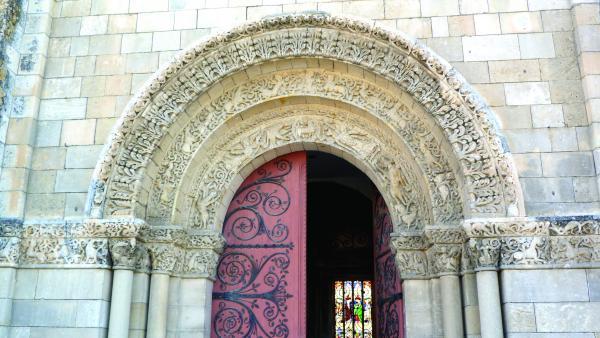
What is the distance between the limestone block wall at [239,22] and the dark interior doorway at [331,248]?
5720 mm

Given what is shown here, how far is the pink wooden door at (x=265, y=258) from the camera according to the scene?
5.70 m

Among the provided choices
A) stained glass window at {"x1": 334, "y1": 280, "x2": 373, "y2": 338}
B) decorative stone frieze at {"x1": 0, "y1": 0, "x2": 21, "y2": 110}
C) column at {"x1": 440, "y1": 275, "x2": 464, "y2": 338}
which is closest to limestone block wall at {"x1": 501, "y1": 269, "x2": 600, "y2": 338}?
column at {"x1": 440, "y1": 275, "x2": 464, "y2": 338}

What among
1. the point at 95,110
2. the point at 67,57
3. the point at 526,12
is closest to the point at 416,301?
the point at 526,12

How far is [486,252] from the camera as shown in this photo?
→ 4770mm

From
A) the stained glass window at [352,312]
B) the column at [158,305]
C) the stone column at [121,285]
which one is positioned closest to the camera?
the stone column at [121,285]

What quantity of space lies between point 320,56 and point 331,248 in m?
6.37

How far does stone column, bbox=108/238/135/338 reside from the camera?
499 centimetres

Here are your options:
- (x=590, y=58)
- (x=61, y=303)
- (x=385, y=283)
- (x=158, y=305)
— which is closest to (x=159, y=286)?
(x=158, y=305)

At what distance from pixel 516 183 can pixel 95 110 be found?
3.98 meters

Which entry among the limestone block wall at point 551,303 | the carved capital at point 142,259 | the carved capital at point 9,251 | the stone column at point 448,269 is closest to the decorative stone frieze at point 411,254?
the stone column at point 448,269

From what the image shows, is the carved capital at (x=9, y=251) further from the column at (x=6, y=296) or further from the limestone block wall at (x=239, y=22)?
the limestone block wall at (x=239, y=22)

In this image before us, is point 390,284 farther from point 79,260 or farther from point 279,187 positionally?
point 79,260

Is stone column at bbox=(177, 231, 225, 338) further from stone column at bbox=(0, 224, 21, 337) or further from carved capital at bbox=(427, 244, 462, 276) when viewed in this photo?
carved capital at bbox=(427, 244, 462, 276)

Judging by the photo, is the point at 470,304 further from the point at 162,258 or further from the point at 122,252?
the point at 122,252
